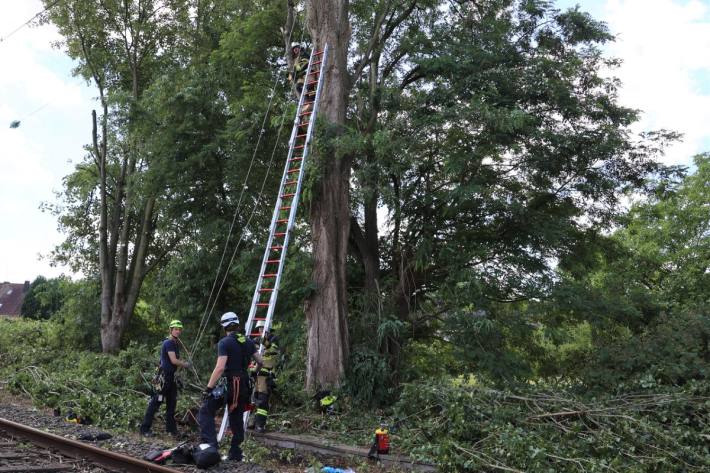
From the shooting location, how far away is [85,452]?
703cm

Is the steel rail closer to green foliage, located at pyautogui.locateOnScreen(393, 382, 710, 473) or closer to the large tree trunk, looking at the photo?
green foliage, located at pyautogui.locateOnScreen(393, 382, 710, 473)

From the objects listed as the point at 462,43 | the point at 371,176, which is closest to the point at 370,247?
the point at 371,176

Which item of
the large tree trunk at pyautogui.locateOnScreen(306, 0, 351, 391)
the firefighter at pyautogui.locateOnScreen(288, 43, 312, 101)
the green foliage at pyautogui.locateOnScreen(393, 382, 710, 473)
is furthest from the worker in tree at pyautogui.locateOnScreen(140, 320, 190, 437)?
the firefighter at pyautogui.locateOnScreen(288, 43, 312, 101)

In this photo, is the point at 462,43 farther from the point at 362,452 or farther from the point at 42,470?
the point at 42,470

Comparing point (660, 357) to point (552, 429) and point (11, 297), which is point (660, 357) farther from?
point (11, 297)

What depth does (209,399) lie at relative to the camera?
22.1ft

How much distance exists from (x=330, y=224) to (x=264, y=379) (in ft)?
11.1

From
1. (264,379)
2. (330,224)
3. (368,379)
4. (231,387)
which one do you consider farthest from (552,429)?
(330,224)

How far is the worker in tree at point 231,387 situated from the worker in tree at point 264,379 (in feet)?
5.49

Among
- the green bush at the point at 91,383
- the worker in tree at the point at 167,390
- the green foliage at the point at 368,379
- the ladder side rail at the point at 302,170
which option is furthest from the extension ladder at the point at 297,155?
the green bush at the point at 91,383

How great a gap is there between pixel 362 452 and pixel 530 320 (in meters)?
4.75

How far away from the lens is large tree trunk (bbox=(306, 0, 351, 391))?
1059cm

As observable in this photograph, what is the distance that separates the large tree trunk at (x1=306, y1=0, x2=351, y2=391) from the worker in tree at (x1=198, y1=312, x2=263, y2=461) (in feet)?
11.7

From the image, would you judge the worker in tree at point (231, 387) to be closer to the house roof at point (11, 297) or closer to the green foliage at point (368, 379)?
the green foliage at point (368, 379)
